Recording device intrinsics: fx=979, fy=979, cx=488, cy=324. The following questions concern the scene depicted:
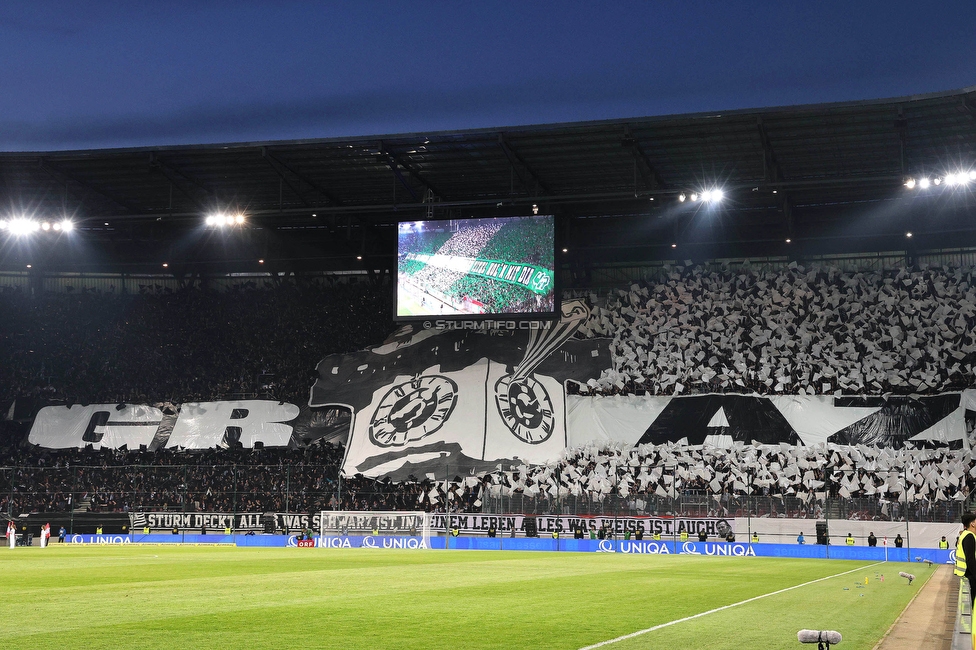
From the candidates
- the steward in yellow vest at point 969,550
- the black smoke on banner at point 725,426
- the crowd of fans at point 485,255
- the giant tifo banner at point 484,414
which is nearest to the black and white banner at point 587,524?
the giant tifo banner at point 484,414

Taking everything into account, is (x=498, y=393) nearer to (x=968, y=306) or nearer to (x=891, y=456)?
(x=891, y=456)

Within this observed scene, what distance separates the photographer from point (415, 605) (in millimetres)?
15133

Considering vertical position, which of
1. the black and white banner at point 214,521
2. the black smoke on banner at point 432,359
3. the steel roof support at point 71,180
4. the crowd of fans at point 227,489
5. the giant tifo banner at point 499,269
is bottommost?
the black and white banner at point 214,521

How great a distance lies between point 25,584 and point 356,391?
33.8 metres

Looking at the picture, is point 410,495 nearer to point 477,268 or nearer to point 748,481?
point 477,268

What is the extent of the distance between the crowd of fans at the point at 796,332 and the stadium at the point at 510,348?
0.16 meters

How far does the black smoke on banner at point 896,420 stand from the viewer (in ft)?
145

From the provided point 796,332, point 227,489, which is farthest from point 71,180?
point 796,332

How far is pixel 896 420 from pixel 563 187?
18.8 m

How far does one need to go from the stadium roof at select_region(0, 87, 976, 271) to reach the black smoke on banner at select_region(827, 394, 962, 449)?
9.66 metres

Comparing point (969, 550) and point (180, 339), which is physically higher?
point (180, 339)

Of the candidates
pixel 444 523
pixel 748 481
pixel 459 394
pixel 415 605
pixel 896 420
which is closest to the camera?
pixel 415 605

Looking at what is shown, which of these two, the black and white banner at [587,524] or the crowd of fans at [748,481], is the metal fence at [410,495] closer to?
the crowd of fans at [748,481]

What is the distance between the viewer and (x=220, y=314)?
5781 centimetres
